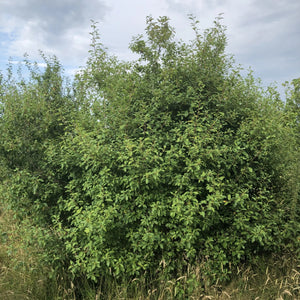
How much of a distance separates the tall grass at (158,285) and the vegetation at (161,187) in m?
0.03

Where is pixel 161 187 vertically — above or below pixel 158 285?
above

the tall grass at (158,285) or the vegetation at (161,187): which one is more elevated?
the vegetation at (161,187)

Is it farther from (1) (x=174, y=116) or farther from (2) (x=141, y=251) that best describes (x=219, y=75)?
(2) (x=141, y=251)

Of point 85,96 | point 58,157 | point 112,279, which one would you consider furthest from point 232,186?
point 85,96

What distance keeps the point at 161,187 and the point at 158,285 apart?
131cm

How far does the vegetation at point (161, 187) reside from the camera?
11.9ft

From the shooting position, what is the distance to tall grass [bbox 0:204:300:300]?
362 centimetres

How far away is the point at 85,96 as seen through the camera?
5867 millimetres

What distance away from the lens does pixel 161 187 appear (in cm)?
373

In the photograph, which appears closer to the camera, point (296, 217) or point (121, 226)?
point (121, 226)

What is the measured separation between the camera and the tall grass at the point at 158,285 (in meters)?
3.62

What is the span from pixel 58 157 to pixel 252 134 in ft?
9.56

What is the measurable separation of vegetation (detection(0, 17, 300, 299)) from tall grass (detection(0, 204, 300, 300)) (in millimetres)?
26

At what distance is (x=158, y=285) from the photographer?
12.5ft
